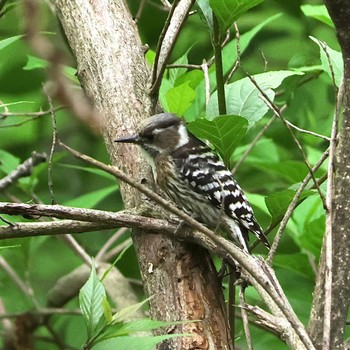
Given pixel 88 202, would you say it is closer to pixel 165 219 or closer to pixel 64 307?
pixel 64 307

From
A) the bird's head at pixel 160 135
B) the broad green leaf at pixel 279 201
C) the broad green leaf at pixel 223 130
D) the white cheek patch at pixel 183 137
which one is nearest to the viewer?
the broad green leaf at pixel 223 130

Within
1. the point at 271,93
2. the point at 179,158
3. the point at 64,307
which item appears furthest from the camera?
the point at 64,307

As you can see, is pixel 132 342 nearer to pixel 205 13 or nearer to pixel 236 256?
pixel 236 256

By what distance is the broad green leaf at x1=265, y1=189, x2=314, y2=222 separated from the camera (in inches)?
93.6

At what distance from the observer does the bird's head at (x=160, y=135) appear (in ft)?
8.32

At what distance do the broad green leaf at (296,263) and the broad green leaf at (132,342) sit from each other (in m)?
1.32

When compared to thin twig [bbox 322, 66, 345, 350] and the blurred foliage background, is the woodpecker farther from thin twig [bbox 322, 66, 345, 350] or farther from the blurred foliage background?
thin twig [bbox 322, 66, 345, 350]

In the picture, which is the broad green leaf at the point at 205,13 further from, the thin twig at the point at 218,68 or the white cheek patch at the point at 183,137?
the white cheek patch at the point at 183,137

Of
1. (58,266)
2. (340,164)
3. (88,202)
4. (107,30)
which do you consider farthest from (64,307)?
(340,164)

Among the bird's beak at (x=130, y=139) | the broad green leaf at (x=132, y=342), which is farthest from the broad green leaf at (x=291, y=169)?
the broad green leaf at (x=132, y=342)

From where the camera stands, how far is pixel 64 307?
375 cm

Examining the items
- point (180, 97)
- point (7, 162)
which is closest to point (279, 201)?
point (180, 97)

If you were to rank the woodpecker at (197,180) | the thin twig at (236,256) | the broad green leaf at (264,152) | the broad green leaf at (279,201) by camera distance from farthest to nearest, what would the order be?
the broad green leaf at (264,152) < the woodpecker at (197,180) < the broad green leaf at (279,201) < the thin twig at (236,256)

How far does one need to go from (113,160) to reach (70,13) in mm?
664
